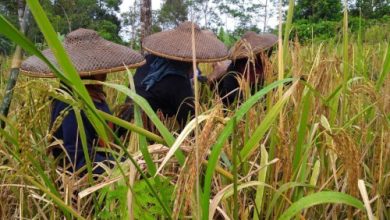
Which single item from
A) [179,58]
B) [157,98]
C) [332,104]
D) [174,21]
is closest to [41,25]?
[332,104]

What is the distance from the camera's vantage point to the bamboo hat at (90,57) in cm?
131

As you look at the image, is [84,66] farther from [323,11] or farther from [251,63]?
[323,11]

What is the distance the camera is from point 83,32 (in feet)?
4.84

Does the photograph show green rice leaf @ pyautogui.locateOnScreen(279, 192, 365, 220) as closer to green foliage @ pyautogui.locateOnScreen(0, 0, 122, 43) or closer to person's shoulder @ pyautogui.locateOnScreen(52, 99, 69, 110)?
person's shoulder @ pyautogui.locateOnScreen(52, 99, 69, 110)

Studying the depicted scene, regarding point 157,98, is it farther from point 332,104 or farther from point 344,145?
point 344,145

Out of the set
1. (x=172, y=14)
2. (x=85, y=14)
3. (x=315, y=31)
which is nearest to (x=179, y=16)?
(x=172, y=14)

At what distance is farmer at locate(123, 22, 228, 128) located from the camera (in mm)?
1928

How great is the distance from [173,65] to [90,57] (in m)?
0.70

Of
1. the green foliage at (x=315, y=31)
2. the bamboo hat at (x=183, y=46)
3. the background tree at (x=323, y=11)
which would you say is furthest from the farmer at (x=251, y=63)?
the background tree at (x=323, y=11)

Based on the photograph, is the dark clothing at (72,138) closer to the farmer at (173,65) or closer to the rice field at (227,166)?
the rice field at (227,166)

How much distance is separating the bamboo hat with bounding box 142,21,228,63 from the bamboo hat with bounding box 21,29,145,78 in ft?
1.50

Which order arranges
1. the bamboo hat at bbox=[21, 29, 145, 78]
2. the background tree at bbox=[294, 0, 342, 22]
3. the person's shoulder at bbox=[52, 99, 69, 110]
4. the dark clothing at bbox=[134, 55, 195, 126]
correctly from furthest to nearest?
1. the background tree at bbox=[294, 0, 342, 22]
2. the dark clothing at bbox=[134, 55, 195, 126]
3. the person's shoulder at bbox=[52, 99, 69, 110]
4. the bamboo hat at bbox=[21, 29, 145, 78]

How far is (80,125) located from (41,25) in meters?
0.31

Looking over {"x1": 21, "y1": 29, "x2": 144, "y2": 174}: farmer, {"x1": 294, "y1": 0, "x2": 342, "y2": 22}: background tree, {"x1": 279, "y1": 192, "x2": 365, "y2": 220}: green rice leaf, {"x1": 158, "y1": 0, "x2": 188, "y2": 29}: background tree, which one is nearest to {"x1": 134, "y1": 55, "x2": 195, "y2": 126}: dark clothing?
{"x1": 21, "y1": 29, "x2": 144, "y2": 174}: farmer
